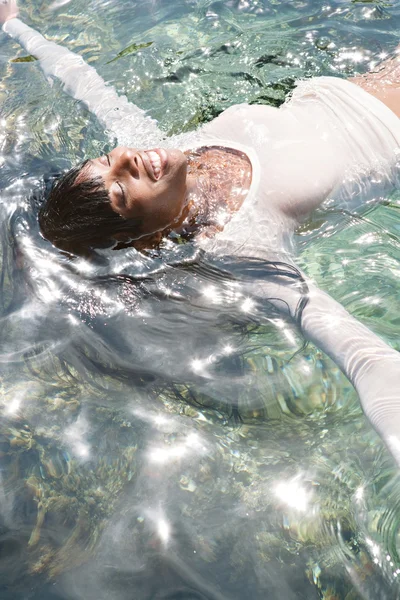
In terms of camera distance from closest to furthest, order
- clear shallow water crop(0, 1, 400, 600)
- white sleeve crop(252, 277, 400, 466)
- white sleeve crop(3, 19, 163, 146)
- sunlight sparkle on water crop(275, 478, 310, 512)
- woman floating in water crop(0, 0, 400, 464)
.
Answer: white sleeve crop(252, 277, 400, 466) → clear shallow water crop(0, 1, 400, 600) → sunlight sparkle on water crop(275, 478, 310, 512) → woman floating in water crop(0, 0, 400, 464) → white sleeve crop(3, 19, 163, 146)

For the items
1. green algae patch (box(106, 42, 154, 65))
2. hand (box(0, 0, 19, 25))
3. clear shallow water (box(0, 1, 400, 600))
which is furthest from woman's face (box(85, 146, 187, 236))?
hand (box(0, 0, 19, 25))

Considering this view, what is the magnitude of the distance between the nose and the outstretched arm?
32.1 inches

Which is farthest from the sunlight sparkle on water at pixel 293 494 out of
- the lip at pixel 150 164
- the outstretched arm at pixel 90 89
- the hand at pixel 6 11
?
the hand at pixel 6 11

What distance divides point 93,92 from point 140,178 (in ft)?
5.26

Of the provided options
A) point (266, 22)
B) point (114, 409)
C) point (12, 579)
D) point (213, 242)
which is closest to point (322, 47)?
point (266, 22)

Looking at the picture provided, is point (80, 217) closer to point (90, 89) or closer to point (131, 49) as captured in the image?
point (90, 89)

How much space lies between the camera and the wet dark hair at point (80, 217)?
9.27ft

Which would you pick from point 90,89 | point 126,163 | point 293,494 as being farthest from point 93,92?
point 293,494

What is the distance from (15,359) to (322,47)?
347 centimetres

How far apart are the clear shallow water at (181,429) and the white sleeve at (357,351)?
0.25m

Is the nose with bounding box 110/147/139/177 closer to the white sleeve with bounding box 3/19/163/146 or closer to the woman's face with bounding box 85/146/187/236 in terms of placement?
the woman's face with bounding box 85/146/187/236

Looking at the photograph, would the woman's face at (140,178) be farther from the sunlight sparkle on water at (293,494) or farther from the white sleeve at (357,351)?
the sunlight sparkle on water at (293,494)

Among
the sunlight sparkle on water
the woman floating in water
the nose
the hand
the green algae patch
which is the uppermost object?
the hand

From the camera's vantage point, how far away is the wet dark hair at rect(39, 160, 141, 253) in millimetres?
2824
